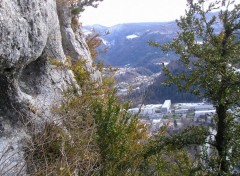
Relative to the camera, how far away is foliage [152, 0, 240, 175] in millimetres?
8203

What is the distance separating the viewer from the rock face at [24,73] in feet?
19.7

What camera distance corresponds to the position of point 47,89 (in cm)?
917

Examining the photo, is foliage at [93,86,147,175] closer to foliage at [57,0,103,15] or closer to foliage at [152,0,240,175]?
foliage at [152,0,240,175]

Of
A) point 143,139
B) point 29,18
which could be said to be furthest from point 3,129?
point 143,139

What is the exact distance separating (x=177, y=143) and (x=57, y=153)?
12.2 feet

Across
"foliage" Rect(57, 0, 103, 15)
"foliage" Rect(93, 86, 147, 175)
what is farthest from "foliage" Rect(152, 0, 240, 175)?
"foliage" Rect(57, 0, 103, 15)

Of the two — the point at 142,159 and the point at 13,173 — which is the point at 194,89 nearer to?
the point at 142,159

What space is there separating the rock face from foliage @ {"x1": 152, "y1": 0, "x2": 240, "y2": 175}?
338 centimetres

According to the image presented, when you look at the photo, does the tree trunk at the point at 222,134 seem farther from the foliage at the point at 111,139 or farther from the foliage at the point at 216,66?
the foliage at the point at 111,139

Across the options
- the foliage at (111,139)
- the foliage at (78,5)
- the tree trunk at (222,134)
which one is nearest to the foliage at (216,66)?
the tree trunk at (222,134)

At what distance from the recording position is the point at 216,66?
8117 millimetres

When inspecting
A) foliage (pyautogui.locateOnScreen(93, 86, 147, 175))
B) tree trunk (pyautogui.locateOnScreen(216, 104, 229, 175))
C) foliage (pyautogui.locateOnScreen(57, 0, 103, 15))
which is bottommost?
tree trunk (pyautogui.locateOnScreen(216, 104, 229, 175))

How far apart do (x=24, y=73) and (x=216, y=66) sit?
5.09 meters

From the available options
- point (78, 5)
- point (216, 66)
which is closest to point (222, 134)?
Result: point (216, 66)
